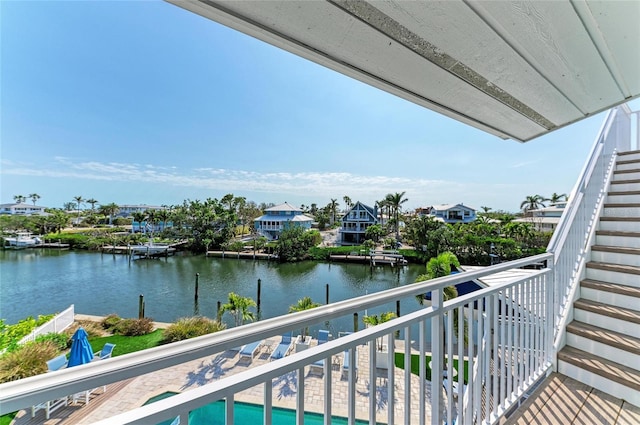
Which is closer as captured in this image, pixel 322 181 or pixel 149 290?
pixel 149 290

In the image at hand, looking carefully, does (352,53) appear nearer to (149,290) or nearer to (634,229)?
(634,229)

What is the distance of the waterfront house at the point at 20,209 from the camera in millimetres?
35062

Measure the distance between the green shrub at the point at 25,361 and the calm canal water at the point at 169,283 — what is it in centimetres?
650

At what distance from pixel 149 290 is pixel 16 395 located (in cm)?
1903

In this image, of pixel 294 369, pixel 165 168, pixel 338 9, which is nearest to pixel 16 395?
pixel 294 369

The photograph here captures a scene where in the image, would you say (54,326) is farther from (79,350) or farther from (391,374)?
(391,374)

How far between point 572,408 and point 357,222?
24.9 m

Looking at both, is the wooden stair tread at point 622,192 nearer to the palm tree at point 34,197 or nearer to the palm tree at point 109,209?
the palm tree at point 109,209

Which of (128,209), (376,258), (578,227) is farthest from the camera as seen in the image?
(128,209)

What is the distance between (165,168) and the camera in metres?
38.7

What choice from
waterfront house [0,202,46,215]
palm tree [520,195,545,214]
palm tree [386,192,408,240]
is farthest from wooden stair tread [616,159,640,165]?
waterfront house [0,202,46,215]

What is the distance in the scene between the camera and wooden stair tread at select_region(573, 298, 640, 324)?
181 centimetres

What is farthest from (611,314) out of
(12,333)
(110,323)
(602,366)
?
(110,323)

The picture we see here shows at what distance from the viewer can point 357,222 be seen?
26328mm
